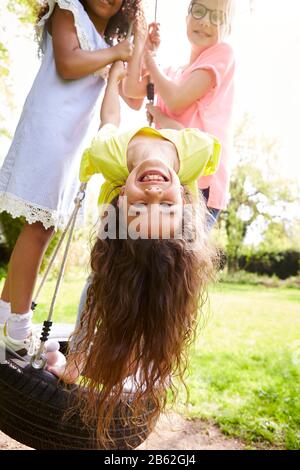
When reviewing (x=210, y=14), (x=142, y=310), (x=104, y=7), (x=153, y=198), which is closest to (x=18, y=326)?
(x=142, y=310)

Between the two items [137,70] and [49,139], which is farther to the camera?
[137,70]

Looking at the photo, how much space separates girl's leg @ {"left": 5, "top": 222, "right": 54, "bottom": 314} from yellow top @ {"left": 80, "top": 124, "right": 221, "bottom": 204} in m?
0.39

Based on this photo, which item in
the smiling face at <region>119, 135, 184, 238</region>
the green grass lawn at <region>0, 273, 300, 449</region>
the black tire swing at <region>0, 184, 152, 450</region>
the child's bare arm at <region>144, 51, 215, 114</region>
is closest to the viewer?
the smiling face at <region>119, 135, 184, 238</region>

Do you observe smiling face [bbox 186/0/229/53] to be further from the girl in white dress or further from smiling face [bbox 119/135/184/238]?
smiling face [bbox 119/135/184/238]

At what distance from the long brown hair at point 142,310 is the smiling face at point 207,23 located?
78 centimetres

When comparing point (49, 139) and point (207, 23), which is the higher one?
point (207, 23)

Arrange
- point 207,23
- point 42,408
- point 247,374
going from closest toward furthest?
point 42,408 → point 207,23 → point 247,374

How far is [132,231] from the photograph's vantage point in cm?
140

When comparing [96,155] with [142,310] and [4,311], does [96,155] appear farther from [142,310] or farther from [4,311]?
[4,311]

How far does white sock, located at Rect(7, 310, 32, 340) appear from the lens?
1825mm

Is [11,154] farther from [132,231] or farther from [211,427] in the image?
[211,427]

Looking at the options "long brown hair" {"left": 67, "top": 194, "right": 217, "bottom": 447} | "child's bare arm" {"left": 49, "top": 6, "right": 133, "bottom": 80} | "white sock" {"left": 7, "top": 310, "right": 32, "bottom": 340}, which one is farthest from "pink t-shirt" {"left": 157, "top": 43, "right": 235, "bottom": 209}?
"white sock" {"left": 7, "top": 310, "right": 32, "bottom": 340}

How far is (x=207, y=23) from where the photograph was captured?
1.97 meters

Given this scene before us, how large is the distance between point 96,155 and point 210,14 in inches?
34.2
